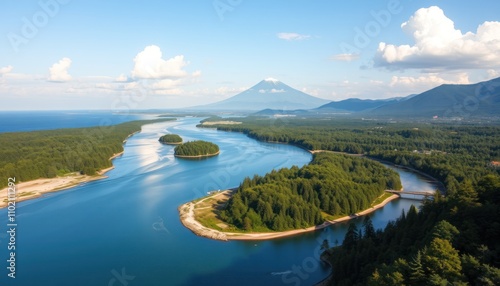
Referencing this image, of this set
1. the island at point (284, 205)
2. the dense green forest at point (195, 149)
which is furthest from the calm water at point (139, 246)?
the dense green forest at point (195, 149)

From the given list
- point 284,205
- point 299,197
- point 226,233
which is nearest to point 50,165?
point 226,233

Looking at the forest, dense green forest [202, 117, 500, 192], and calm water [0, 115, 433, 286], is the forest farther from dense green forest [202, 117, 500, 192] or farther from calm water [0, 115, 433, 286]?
dense green forest [202, 117, 500, 192]

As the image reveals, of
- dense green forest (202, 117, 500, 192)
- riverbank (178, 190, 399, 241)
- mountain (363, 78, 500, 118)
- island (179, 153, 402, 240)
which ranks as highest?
mountain (363, 78, 500, 118)

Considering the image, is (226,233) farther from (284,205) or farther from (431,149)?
(431,149)

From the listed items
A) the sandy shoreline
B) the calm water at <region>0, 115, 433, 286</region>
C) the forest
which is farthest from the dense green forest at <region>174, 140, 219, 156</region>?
the forest

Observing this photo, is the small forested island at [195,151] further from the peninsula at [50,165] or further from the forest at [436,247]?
the forest at [436,247]
